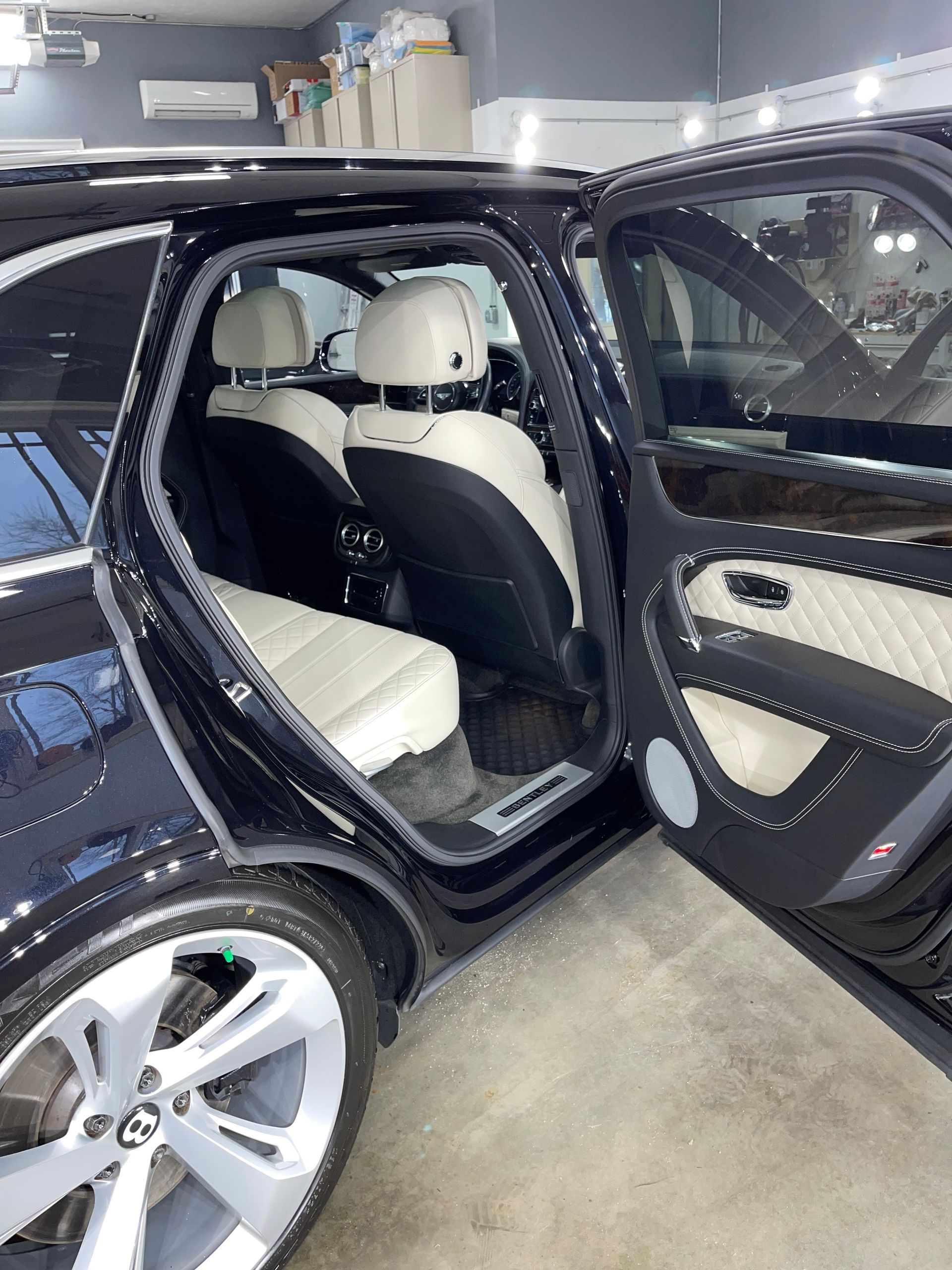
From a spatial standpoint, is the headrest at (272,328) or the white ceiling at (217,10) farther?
the white ceiling at (217,10)

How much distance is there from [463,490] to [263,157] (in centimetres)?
68

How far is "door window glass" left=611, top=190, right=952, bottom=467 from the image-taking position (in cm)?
105

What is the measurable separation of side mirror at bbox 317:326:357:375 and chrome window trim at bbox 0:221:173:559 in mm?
2149

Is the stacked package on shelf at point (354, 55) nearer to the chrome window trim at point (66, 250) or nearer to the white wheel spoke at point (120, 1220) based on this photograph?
the chrome window trim at point (66, 250)

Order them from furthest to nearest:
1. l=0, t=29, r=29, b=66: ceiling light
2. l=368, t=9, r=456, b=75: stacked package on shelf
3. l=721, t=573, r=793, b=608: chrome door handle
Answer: l=368, t=9, r=456, b=75: stacked package on shelf, l=0, t=29, r=29, b=66: ceiling light, l=721, t=573, r=793, b=608: chrome door handle

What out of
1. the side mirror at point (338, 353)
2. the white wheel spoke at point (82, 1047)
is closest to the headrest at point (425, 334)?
the white wheel spoke at point (82, 1047)

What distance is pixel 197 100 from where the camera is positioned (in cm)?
626

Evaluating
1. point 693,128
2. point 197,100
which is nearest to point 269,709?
point 693,128

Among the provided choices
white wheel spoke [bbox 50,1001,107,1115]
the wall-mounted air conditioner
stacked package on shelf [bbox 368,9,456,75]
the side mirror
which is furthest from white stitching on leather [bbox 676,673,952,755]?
the wall-mounted air conditioner

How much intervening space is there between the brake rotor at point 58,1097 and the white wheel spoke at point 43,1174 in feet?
0.07

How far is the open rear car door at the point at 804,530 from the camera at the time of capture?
1.06m

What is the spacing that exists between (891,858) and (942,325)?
674mm

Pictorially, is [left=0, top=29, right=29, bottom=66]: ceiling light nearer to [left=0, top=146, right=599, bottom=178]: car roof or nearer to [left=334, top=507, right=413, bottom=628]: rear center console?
[left=334, top=507, right=413, bottom=628]: rear center console

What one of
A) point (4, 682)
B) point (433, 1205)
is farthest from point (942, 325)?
point (433, 1205)
